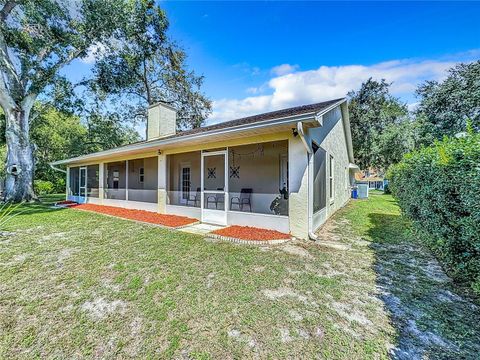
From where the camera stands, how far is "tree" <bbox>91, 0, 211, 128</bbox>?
17.7 metres

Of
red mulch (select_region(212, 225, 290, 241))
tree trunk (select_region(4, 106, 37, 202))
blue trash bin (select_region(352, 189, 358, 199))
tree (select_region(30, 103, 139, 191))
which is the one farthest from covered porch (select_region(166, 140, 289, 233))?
tree (select_region(30, 103, 139, 191))

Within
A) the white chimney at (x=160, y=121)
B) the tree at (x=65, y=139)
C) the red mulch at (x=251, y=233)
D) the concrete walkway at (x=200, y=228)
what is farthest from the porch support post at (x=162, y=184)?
the tree at (x=65, y=139)

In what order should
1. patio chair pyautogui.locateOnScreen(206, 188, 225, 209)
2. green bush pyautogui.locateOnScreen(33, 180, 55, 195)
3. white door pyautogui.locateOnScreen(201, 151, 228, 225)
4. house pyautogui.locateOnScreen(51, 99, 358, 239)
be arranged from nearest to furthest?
house pyautogui.locateOnScreen(51, 99, 358, 239) < white door pyautogui.locateOnScreen(201, 151, 228, 225) < patio chair pyautogui.locateOnScreen(206, 188, 225, 209) < green bush pyautogui.locateOnScreen(33, 180, 55, 195)

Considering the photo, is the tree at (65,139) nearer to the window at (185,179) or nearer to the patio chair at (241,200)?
the window at (185,179)

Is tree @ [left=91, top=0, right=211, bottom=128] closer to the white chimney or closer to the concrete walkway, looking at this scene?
the white chimney

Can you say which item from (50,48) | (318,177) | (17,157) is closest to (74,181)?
(17,157)

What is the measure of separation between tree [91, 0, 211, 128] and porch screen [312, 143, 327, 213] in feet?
58.1

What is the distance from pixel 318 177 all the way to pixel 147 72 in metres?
20.5

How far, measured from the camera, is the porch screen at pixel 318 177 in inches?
261

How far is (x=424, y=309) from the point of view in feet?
9.53

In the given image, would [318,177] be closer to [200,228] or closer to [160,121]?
[200,228]

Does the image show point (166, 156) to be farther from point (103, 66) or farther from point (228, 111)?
point (228, 111)

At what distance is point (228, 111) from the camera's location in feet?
89.2

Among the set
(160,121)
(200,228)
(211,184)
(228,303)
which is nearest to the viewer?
(228,303)
